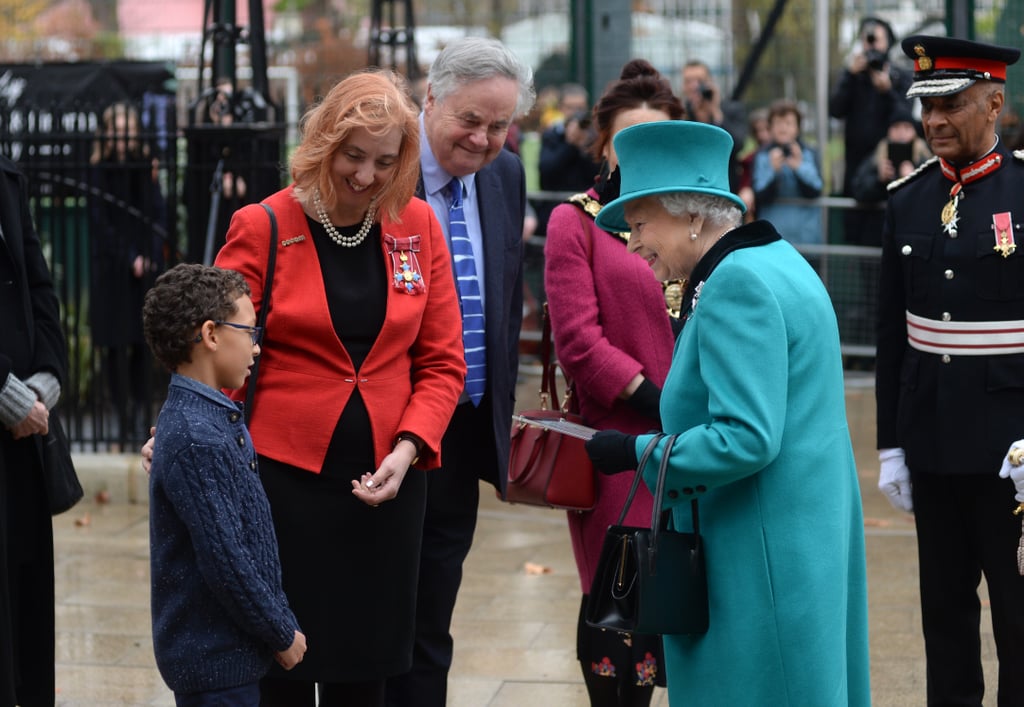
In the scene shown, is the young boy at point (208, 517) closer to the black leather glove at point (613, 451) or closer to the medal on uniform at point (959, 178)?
the black leather glove at point (613, 451)

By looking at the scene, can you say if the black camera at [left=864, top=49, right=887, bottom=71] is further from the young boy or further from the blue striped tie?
the young boy

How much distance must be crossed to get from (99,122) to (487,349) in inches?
196

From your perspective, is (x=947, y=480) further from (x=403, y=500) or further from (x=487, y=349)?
(x=403, y=500)

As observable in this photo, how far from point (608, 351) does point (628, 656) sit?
88 centimetres

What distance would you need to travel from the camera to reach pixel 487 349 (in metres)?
4.46

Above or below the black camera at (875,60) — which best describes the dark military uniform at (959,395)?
below

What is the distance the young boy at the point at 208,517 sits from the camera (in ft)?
10.8

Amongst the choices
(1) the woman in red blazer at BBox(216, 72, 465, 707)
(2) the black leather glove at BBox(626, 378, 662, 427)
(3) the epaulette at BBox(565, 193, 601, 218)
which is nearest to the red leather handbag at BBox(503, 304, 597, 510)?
(2) the black leather glove at BBox(626, 378, 662, 427)

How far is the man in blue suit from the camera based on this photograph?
4.30 meters

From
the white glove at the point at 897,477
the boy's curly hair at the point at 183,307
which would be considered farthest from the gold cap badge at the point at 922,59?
the boy's curly hair at the point at 183,307

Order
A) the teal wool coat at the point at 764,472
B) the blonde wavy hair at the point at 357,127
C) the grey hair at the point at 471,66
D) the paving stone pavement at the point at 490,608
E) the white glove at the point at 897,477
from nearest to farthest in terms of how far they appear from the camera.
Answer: the teal wool coat at the point at 764,472, the blonde wavy hair at the point at 357,127, the grey hair at the point at 471,66, the white glove at the point at 897,477, the paving stone pavement at the point at 490,608

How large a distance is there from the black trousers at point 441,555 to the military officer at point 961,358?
1.28m

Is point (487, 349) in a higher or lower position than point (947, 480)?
higher

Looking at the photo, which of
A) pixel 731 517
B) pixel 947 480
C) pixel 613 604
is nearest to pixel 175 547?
pixel 613 604
